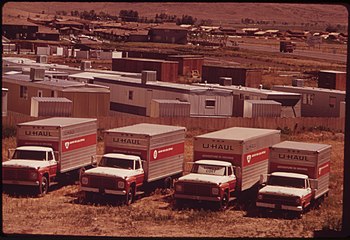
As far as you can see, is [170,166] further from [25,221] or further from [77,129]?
[25,221]

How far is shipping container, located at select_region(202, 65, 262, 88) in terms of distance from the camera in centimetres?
5641

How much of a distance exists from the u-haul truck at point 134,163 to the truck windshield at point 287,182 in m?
3.90

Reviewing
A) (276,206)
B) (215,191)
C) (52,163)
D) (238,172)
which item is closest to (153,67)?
(52,163)

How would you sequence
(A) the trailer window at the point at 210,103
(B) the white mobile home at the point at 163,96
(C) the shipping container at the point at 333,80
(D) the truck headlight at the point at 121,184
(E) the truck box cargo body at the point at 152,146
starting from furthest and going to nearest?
1. (C) the shipping container at the point at 333,80
2. (A) the trailer window at the point at 210,103
3. (B) the white mobile home at the point at 163,96
4. (E) the truck box cargo body at the point at 152,146
5. (D) the truck headlight at the point at 121,184

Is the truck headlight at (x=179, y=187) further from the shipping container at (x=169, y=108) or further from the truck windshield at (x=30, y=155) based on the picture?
the shipping container at (x=169, y=108)

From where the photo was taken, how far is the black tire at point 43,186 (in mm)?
21906

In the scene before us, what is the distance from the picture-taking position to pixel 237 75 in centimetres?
5712

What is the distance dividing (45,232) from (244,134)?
7.98 meters

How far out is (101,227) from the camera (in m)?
18.3

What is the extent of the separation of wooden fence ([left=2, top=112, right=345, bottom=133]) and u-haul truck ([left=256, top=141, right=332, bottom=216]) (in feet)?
50.5

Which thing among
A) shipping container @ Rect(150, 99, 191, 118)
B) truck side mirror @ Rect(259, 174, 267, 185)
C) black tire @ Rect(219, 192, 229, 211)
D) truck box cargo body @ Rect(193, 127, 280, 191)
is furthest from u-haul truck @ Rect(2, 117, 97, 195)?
shipping container @ Rect(150, 99, 191, 118)

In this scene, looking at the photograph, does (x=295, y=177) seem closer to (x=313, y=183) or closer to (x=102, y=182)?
(x=313, y=183)

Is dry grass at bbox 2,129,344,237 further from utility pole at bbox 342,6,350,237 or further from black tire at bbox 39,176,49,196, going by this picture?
utility pole at bbox 342,6,350,237

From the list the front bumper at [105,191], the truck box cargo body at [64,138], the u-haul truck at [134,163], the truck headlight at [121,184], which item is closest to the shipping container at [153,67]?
the truck box cargo body at [64,138]
